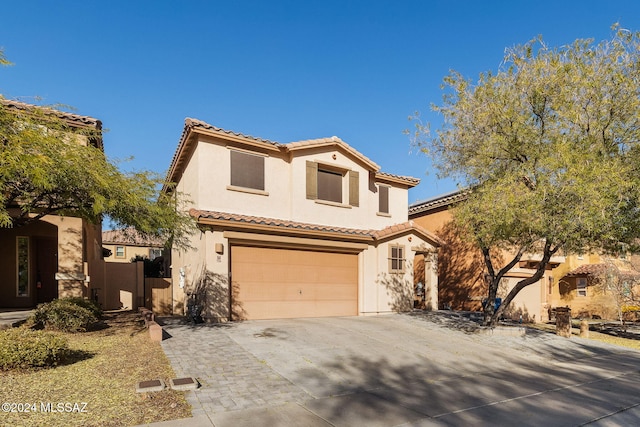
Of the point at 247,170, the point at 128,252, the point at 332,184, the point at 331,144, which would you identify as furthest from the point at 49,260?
the point at 128,252

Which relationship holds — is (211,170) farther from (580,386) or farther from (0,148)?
(580,386)

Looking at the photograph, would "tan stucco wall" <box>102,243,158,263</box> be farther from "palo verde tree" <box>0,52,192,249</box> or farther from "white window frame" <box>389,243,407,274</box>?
"white window frame" <box>389,243,407,274</box>

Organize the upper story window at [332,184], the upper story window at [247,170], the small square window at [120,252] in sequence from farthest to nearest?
the small square window at [120,252] → the upper story window at [332,184] → the upper story window at [247,170]

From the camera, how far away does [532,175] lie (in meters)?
11.5

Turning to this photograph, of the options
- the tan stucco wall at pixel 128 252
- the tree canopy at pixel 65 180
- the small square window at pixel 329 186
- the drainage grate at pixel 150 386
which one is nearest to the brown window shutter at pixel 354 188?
the small square window at pixel 329 186

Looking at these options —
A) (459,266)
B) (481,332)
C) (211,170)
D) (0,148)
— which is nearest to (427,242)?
(459,266)

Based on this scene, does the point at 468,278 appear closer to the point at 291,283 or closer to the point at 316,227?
the point at 316,227

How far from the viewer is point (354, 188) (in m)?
17.0

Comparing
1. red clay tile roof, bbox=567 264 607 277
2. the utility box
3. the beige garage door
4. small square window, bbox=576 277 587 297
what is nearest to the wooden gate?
the beige garage door

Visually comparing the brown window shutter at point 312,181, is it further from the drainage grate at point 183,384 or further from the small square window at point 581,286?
the small square window at point 581,286

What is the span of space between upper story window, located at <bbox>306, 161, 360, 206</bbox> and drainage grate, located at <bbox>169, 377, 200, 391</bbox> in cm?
974

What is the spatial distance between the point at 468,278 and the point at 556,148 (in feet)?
36.7

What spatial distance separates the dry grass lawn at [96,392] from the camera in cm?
525

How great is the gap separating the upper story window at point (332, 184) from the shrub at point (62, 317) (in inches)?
336
